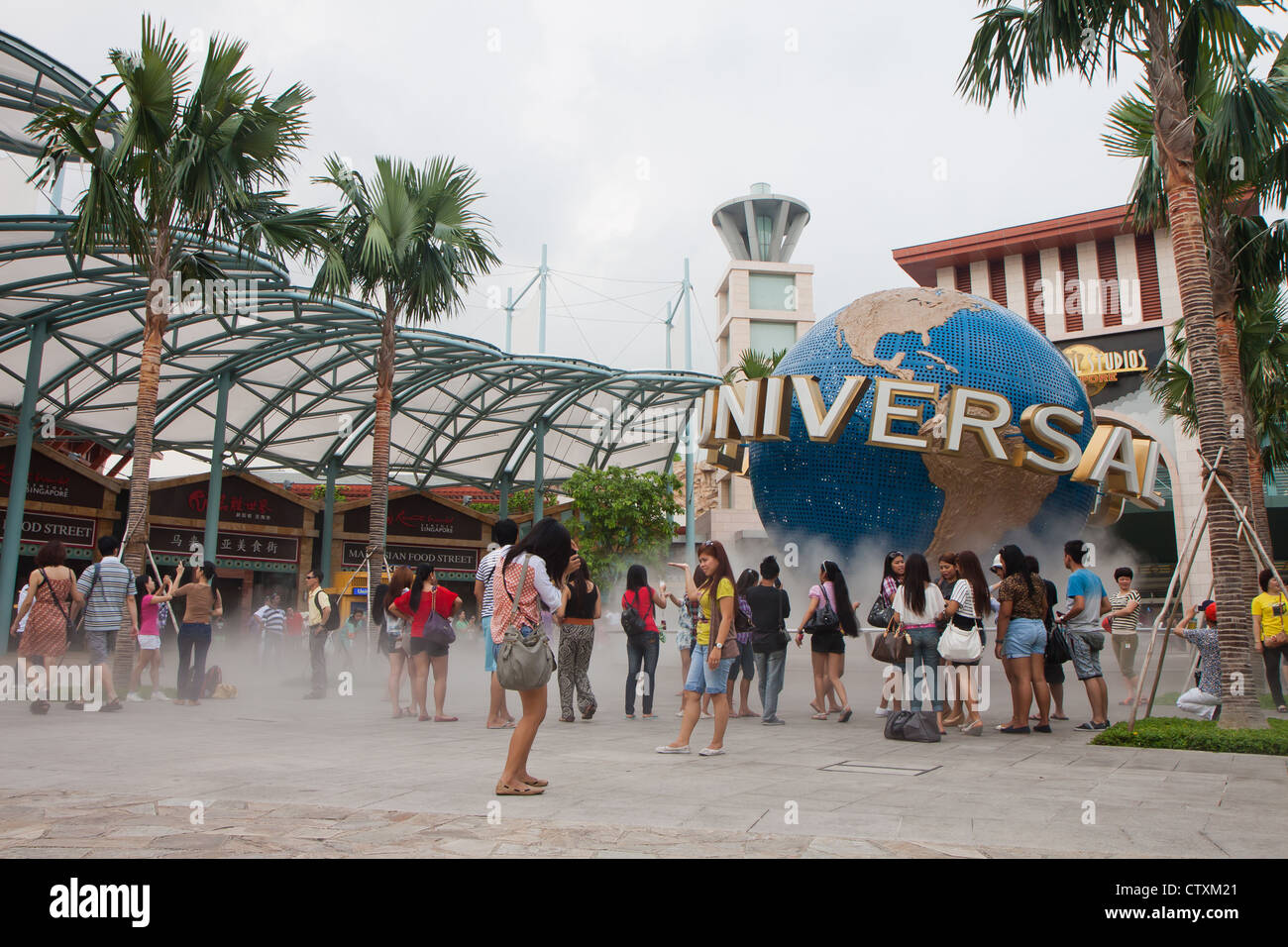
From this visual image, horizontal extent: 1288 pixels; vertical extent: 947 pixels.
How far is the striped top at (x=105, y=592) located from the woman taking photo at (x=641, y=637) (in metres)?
5.57

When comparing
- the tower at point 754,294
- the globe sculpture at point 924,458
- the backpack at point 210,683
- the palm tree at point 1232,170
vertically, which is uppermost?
the tower at point 754,294

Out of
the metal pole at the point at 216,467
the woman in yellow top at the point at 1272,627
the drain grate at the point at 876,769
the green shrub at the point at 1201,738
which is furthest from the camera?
the metal pole at the point at 216,467

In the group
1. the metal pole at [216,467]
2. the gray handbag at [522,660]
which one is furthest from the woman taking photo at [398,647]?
the metal pole at [216,467]

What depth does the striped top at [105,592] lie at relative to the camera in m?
10.1

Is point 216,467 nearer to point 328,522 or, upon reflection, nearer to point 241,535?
point 241,535

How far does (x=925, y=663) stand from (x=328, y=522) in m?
28.9

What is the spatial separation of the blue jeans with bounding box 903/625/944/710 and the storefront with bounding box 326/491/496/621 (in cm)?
2845

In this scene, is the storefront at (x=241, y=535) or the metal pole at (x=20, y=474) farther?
the storefront at (x=241, y=535)

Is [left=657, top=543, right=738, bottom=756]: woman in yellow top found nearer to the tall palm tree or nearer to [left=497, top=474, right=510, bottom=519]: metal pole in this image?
the tall palm tree

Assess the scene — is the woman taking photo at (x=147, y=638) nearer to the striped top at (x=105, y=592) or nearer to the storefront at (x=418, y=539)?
the striped top at (x=105, y=592)

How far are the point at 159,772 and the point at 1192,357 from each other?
975 centimetres

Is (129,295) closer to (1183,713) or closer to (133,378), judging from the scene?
(133,378)

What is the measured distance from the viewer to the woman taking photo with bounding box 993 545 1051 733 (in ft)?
28.8

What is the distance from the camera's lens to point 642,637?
10328 mm
